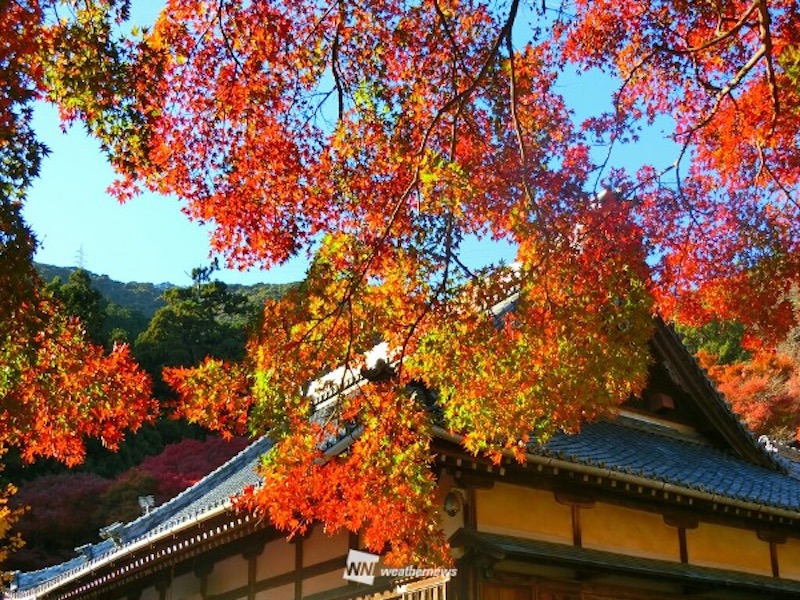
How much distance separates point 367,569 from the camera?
9.69m

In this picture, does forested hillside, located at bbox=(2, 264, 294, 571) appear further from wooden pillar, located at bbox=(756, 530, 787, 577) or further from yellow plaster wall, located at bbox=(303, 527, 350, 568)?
wooden pillar, located at bbox=(756, 530, 787, 577)

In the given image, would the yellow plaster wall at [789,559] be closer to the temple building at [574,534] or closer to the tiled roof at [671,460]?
the temple building at [574,534]

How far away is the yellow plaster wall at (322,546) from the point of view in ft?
33.1

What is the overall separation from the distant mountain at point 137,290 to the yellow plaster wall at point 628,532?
51721 mm

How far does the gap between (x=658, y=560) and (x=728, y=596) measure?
145cm

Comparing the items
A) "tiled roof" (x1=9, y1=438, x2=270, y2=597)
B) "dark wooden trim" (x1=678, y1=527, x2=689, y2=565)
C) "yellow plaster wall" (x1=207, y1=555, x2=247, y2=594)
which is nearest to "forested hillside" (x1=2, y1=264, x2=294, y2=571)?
"tiled roof" (x1=9, y1=438, x2=270, y2=597)

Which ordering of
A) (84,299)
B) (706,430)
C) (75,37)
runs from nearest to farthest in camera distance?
(75,37) < (706,430) < (84,299)

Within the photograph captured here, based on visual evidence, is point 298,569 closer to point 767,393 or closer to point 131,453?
point 767,393

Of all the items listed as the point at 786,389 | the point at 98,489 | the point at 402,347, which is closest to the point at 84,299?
the point at 98,489

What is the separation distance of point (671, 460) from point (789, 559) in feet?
7.34

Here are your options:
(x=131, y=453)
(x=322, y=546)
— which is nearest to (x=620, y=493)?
(x=322, y=546)

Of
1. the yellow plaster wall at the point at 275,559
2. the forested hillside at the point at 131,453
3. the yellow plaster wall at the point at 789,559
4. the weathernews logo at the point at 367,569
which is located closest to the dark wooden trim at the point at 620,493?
the yellow plaster wall at the point at 789,559

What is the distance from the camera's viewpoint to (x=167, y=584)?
1327cm

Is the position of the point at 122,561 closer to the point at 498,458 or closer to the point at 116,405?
the point at 116,405
